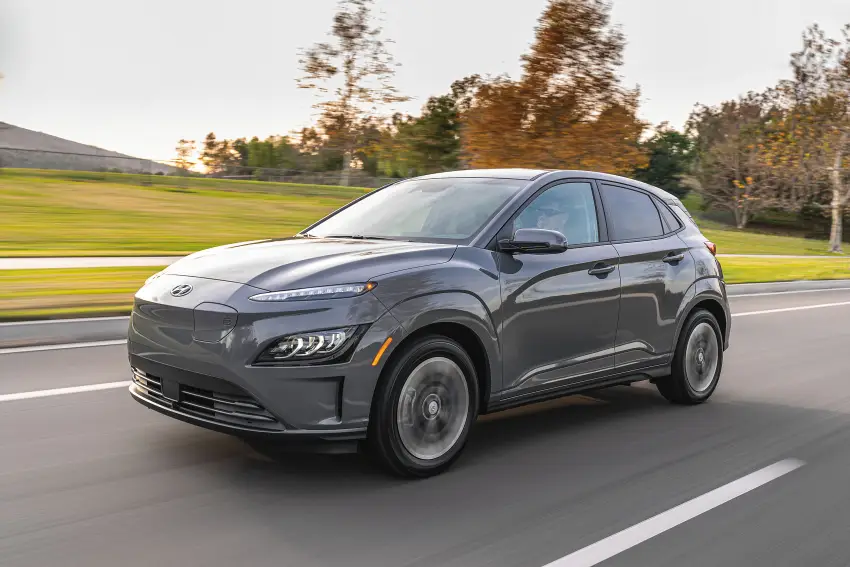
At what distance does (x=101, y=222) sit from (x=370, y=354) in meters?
22.3

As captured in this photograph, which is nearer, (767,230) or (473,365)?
(473,365)

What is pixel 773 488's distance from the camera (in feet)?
16.4

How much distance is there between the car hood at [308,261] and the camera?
4.61 meters

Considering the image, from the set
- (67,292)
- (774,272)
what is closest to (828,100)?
(774,272)

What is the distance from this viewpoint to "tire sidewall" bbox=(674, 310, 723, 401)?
6934mm

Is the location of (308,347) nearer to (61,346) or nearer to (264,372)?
(264,372)

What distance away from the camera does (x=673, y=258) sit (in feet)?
22.2

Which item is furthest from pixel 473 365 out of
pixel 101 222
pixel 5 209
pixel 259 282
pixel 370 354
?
pixel 5 209

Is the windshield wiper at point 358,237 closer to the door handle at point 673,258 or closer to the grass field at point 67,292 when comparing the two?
the door handle at point 673,258

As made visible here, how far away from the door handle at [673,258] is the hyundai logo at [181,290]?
11.3ft

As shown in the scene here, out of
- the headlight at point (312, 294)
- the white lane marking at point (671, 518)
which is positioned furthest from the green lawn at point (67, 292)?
the white lane marking at point (671, 518)

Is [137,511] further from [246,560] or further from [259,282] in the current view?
[259,282]

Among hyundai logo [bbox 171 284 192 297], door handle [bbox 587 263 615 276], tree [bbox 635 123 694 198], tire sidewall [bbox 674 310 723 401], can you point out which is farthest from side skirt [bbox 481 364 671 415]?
tree [bbox 635 123 694 198]

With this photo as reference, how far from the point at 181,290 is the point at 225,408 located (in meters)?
0.68
